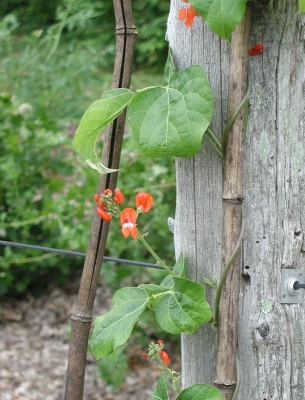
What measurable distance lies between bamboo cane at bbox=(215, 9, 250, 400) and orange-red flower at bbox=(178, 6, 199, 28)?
9 cm

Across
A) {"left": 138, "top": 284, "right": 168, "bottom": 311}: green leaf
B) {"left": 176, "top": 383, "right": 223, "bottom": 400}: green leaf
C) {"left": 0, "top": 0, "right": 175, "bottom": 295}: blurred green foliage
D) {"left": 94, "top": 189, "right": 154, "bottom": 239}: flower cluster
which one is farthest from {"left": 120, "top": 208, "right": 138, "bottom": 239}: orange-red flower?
{"left": 0, "top": 0, "right": 175, "bottom": 295}: blurred green foliage

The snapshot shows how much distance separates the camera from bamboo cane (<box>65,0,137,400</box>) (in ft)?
3.62

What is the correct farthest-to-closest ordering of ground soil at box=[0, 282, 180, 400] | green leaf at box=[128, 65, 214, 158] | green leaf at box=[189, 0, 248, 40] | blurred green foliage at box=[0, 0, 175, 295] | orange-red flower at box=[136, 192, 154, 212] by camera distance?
1. ground soil at box=[0, 282, 180, 400]
2. blurred green foliage at box=[0, 0, 175, 295]
3. orange-red flower at box=[136, 192, 154, 212]
4. green leaf at box=[128, 65, 214, 158]
5. green leaf at box=[189, 0, 248, 40]

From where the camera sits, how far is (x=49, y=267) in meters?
3.55

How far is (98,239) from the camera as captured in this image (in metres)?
1.15

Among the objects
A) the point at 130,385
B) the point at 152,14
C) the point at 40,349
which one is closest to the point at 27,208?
the point at 40,349

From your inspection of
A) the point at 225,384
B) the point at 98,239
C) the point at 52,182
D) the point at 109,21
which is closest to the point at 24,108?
the point at 52,182

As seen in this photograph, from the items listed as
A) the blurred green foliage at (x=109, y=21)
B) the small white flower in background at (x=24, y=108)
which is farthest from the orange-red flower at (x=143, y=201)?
the blurred green foliage at (x=109, y=21)

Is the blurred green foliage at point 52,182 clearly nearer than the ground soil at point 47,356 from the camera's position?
Yes

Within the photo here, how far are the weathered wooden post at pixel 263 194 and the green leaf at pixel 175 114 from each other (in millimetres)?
94

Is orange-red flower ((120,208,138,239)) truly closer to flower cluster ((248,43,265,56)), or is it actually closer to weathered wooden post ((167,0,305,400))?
weathered wooden post ((167,0,305,400))

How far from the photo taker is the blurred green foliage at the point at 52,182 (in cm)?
286

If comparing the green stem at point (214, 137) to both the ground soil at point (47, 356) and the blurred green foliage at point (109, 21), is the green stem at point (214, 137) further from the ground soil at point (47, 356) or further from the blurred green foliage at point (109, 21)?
the blurred green foliage at point (109, 21)

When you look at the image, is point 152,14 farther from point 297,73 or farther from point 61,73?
point 297,73
